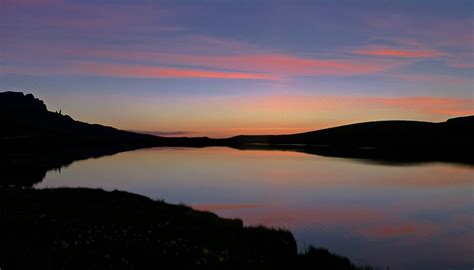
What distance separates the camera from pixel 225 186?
58750 millimetres

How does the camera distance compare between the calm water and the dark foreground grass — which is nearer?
the dark foreground grass

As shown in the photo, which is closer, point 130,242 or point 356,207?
point 130,242

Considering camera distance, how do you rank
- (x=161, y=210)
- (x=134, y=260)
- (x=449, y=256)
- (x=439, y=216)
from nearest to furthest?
(x=134, y=260), (x=449, y=256), (x=161, y=210), (x=439, y=216)

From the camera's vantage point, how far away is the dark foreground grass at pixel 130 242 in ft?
47.4

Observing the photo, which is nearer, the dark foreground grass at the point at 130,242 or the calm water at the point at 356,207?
the dark foreground grass at the point at 130,242

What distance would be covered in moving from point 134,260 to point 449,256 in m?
18.5

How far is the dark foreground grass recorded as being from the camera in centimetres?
1446

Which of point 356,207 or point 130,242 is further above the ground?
point 130,242

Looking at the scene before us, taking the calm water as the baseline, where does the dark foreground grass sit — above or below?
above

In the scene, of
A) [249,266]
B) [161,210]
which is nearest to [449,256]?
[249,266]

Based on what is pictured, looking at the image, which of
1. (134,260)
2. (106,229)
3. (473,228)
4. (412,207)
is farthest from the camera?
(412,207)

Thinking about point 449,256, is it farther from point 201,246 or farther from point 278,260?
point 201,246

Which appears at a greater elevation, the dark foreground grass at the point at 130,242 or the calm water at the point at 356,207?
the dark foreground grass at the point at 130,242

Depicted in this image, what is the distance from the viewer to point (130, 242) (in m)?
17.0
